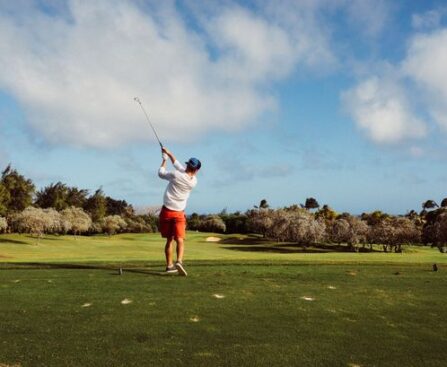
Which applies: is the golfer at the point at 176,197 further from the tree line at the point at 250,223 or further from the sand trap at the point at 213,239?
the sand trap at the point at 213,239

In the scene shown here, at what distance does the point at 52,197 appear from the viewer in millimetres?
108500

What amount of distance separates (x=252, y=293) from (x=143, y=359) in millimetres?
4409

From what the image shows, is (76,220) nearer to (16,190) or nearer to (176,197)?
(16,190)

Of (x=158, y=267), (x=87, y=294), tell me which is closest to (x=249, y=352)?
(x=87, y=294)

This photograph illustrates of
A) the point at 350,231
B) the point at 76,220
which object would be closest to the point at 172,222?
the point at 350,231

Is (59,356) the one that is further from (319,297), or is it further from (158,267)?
(158,267)

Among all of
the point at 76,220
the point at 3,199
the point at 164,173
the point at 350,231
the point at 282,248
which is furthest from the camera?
the point at 76,220

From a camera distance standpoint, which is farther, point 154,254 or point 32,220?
point 32,220

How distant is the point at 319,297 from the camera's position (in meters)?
8.99

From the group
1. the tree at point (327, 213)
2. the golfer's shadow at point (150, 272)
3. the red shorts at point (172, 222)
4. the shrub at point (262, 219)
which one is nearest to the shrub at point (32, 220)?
the shrub at point (262, 219)

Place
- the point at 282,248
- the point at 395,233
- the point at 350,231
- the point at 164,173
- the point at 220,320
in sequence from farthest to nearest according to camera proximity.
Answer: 1. the point at 350,231
2. the point at 282,248
3. the point at 395,233
4. the point at 164,173
5. the point at 220,320

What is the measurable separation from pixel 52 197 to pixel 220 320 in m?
109

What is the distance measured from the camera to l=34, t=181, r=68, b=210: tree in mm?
107500

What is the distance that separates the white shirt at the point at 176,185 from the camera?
1159cm
